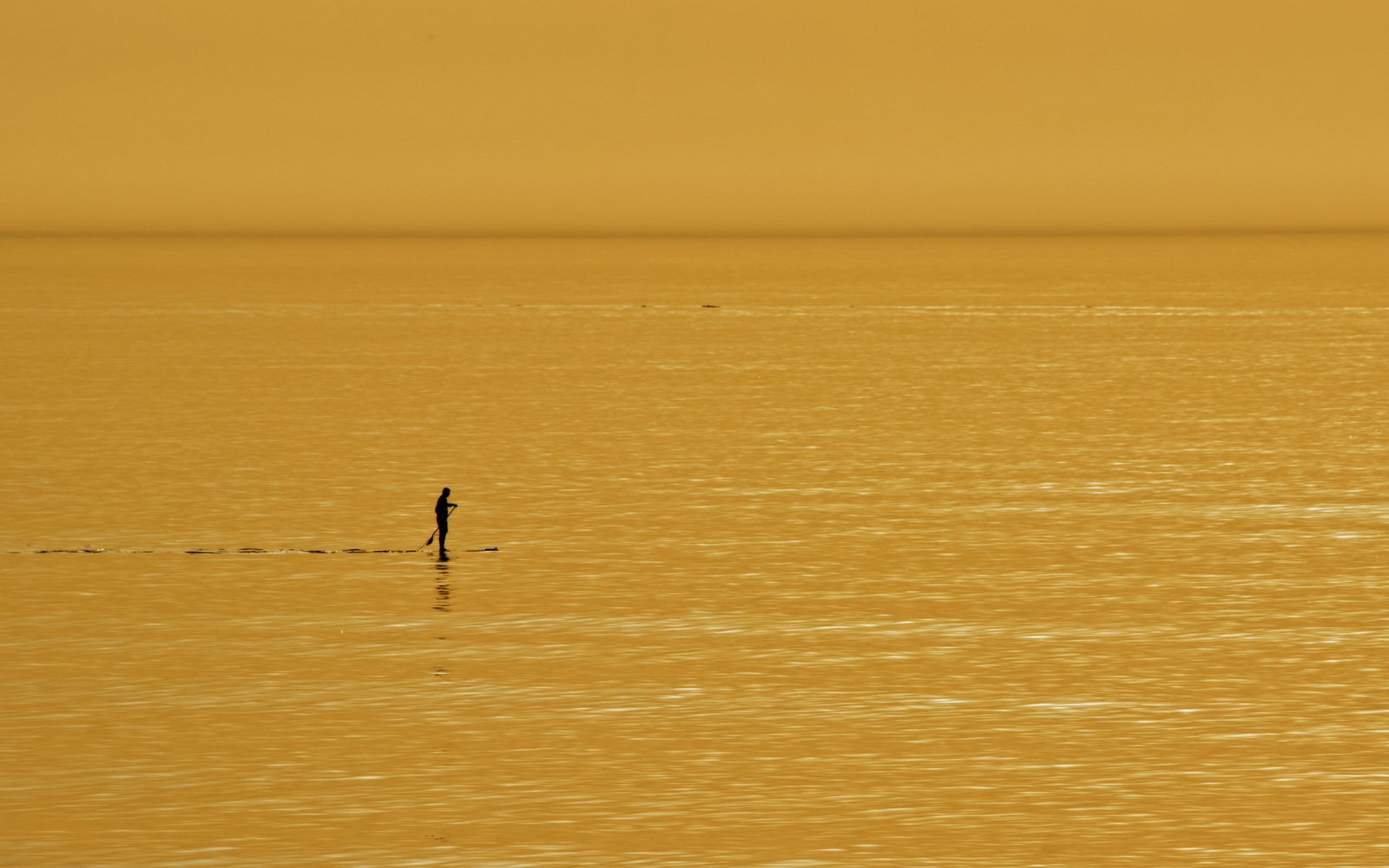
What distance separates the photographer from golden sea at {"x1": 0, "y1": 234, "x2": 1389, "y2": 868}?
29.5m

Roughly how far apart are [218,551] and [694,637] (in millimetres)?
16314

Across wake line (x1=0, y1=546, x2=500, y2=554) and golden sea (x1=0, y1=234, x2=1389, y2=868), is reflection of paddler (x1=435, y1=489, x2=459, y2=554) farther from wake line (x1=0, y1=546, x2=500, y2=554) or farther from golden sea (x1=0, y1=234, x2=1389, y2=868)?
wake line (x1=0, y1=546, x2=500, y2=554)

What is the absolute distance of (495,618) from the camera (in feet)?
147

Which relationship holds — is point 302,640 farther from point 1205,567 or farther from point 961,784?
point 1205,567

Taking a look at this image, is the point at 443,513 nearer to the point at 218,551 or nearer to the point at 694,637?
the point at 218,551

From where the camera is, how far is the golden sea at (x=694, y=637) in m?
29.5

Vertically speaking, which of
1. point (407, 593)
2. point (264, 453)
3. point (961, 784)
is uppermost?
A: point (264, 453)

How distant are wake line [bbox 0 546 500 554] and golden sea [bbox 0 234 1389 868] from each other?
0.32m

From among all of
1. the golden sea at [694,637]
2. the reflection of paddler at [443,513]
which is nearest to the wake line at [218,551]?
the golden sea at [694,637]

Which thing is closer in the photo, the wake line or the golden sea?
the golden sea

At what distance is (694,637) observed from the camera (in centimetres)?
4275

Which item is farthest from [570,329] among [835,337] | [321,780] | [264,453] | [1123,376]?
[321,780]

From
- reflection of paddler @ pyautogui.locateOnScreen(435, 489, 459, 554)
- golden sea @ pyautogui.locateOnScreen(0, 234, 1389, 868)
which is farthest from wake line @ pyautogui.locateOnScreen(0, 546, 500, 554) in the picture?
reflection of paddler @ pyautogui.locateOnScreen(435, 489, 459, 554)

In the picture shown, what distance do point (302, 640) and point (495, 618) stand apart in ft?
13.5
